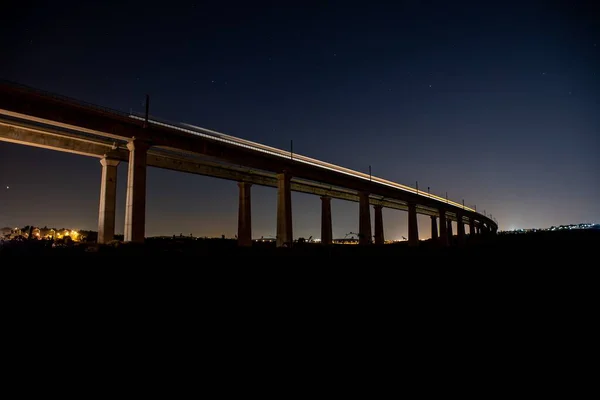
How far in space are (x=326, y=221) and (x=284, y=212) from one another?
92.0 ft

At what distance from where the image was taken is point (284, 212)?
5525 cm

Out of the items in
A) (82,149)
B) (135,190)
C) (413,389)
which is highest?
(82,149)

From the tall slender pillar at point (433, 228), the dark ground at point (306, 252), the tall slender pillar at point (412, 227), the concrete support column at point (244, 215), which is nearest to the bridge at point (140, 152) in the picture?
the concrete support column at point (244, 215)

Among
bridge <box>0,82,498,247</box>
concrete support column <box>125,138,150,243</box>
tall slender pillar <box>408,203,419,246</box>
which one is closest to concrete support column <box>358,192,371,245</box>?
bridge <box>0,82,498,247</box>

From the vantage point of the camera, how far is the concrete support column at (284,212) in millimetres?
54656

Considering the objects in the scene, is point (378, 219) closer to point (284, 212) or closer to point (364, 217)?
point (364, 217)

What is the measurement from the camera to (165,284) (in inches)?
529

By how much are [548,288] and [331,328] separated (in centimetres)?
1043

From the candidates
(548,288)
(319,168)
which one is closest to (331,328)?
(548,288)

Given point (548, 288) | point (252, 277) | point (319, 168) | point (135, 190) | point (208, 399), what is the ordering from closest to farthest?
point (208, 399) < point (548, 288) < point (252, 277) < point (135, 190) < point (319, 168)

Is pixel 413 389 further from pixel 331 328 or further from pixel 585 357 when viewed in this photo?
pixel 585 357

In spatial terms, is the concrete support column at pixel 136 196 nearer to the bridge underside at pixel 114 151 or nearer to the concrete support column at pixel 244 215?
the bridge underside at pixel 114 151

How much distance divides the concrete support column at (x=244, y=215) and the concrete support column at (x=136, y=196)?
26745 mm

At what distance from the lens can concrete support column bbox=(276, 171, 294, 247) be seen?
179 feet
